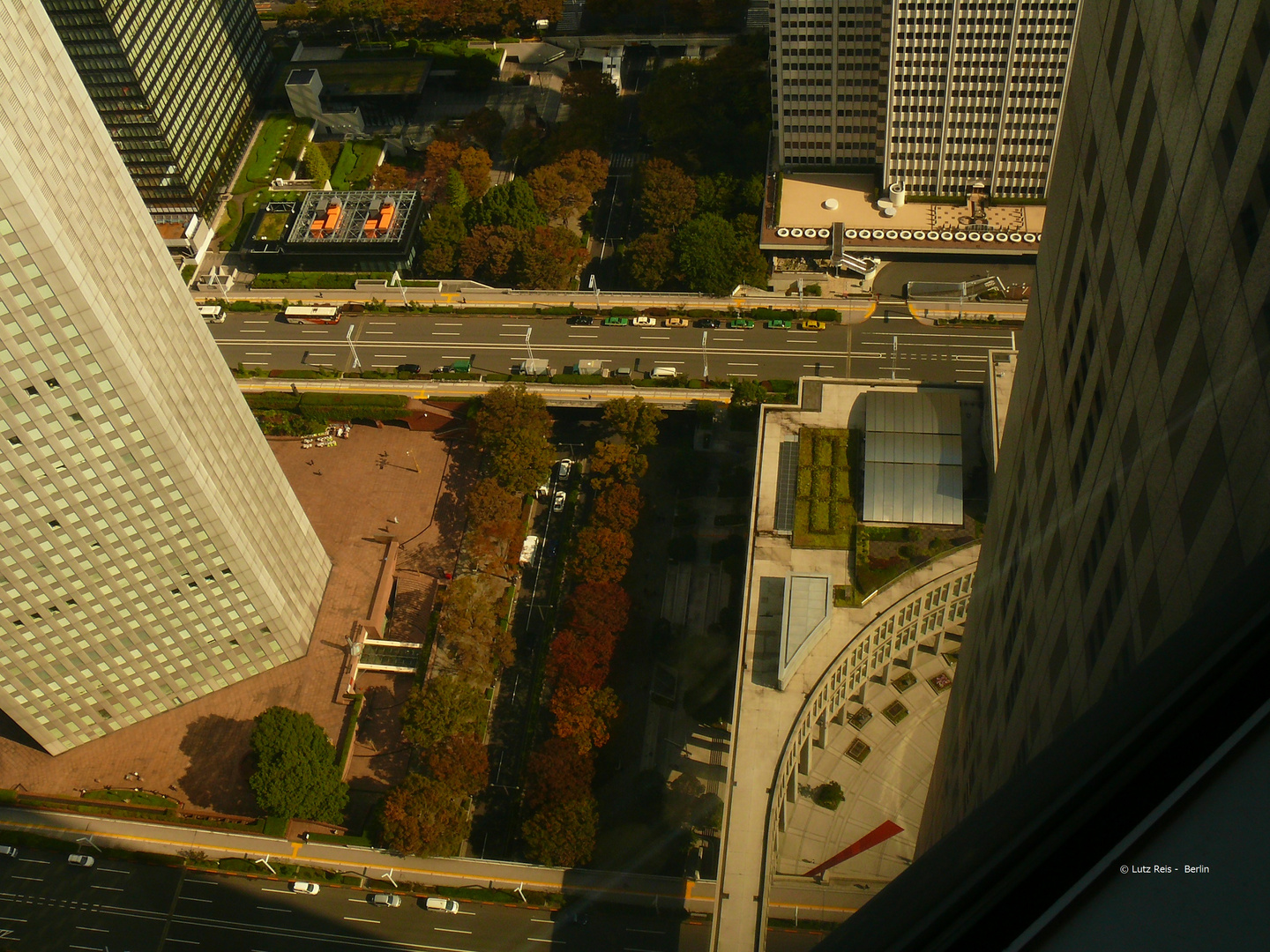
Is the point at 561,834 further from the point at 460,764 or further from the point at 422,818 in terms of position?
the point at 422,818

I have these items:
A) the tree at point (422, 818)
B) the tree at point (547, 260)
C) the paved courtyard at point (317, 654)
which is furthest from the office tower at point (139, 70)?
the tree at point (422, 818)

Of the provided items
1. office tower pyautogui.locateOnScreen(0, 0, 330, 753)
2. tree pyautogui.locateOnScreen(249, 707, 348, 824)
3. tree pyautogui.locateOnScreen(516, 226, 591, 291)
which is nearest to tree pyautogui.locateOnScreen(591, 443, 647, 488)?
tree pyautogui.locateOnScreen(516, 226, 591, 291)

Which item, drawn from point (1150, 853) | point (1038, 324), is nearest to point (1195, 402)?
point (1150, 853)

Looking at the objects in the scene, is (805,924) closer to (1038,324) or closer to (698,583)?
(698,583)

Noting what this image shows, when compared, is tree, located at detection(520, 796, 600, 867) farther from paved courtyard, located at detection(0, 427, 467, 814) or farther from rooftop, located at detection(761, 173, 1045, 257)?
rooftop, located at detection(761, 173, 1045, 257)

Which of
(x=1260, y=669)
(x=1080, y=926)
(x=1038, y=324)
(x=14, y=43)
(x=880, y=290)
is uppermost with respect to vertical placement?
(x=880, y=290)

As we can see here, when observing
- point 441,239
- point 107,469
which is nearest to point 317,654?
point 107,469
